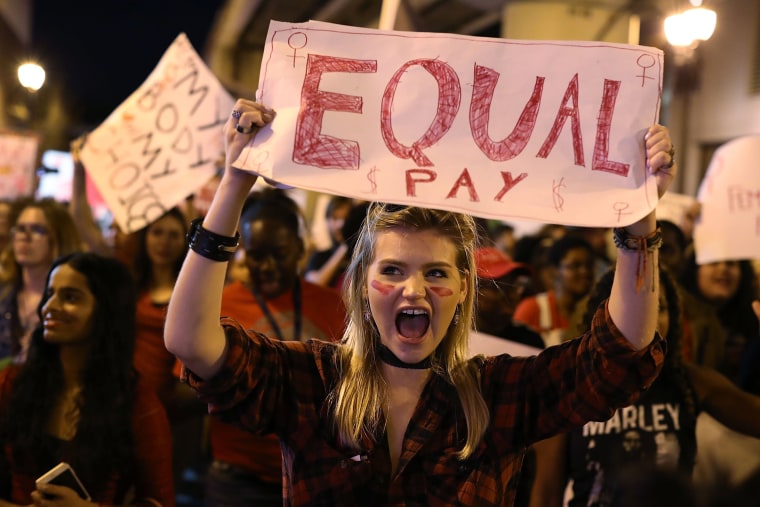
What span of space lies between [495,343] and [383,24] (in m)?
1.81

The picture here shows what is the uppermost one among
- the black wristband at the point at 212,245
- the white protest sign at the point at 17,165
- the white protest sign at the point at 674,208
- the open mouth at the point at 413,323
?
the white protest sign at the point at 17,165

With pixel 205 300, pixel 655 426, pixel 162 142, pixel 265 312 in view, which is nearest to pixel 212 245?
pixel 205 300

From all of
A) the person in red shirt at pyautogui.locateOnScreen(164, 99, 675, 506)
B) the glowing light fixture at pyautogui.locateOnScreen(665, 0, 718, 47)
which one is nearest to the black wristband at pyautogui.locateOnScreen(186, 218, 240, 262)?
the person in red shirt at pyautogui.locateOnScreen(164, 99, 675, 506)

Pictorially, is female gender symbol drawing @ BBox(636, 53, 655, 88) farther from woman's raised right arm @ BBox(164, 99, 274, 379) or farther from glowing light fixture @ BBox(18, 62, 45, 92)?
glowing light fixture @ BBox(18, 62, 45, 92)

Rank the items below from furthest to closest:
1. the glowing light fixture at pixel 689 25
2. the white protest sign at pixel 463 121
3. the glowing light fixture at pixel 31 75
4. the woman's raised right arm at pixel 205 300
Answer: the glowing light fixture at pixel 31 75 < the glowing light fixture at pixel 689 25 < the white protest sign at pixel 463 121 < the woman's raised right arm at pixel 205 300

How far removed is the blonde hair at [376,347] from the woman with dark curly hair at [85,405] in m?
0.89

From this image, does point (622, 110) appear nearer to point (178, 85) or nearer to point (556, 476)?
point (556, 476)

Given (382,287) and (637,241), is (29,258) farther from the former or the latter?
(637,241)

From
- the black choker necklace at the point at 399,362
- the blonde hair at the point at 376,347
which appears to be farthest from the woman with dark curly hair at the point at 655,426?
the black choker necklace at the point at 399,362

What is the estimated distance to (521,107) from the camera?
2.21 metres

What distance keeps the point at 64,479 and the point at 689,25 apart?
781 centimetres

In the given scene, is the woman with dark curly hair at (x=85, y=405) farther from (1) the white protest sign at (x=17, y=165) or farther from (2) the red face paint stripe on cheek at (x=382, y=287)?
(1) the white protest sign at (x=17, y=165)

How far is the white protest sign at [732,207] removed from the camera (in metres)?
4.05

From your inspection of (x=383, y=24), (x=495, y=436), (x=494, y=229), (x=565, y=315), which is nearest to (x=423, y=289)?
(x=495, y=436)
